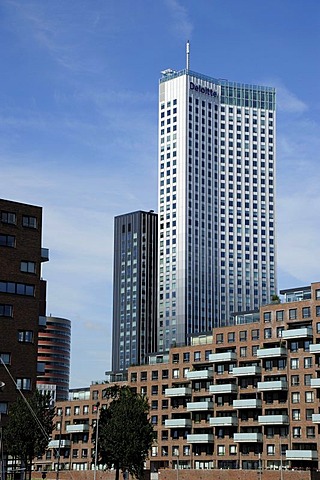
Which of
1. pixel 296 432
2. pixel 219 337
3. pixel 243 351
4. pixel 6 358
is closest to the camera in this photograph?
pixel 6 358

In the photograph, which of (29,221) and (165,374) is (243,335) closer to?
(165,374)

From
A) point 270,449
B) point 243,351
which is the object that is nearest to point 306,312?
point 243,351

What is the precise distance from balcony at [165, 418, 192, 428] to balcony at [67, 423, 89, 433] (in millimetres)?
26945

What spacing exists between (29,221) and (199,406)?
70.0 metres

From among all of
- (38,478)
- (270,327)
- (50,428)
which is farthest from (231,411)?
(50,428)

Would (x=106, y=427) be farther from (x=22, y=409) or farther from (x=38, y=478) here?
(x=38, y=478)

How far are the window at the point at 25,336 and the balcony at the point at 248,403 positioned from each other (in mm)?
61033

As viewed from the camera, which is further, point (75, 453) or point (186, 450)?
point (75, 453)

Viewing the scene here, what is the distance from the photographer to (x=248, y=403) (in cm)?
15738

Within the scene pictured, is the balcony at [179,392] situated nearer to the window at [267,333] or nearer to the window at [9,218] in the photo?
the window at [267,333]

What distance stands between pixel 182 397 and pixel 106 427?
56.5 m

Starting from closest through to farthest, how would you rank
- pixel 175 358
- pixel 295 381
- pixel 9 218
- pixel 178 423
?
pixel 9 218, pixel 295 381, pixel 178 423, pixel 175 358

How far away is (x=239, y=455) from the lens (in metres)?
159

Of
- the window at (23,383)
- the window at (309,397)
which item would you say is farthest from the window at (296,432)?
the window at (23,383)
